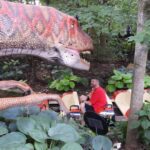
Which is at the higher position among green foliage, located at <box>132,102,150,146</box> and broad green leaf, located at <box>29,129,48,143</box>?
broad green leaf, located at <box>29,129,48,143</box>

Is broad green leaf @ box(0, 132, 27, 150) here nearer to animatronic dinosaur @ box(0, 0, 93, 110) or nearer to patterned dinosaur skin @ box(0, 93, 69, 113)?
patterned dinosaur skin @ box(0, 93, 69, 113)

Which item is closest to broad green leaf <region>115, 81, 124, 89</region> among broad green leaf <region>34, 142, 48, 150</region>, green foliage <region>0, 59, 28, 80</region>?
green foliage <region>0, 59, 28, 80</region>

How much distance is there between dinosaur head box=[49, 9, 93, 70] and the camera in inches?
191

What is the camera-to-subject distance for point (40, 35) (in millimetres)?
4645

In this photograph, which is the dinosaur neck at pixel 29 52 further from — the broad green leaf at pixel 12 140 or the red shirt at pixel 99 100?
the broad green leaf at pixel 12 140

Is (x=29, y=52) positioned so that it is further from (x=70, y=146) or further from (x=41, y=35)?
(x=70, y=146)

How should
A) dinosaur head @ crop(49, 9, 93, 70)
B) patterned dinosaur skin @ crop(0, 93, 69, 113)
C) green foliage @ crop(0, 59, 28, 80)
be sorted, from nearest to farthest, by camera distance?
patterned dinosaur skin @ crop(0, 93, 69, 113) < dinosaur head @ crop(49, 9, 93, 70) < green foliage @ crop(0, 59, 28, 80)

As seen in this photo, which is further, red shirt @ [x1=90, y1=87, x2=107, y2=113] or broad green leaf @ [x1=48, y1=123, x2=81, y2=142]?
red shirt @ [x1=90, y1=87, x2=107, y2=113]

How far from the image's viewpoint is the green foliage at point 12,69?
820cm

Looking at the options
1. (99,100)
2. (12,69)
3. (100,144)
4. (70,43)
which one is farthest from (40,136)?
(12,69)

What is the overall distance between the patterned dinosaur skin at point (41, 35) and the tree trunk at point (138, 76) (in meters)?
1.23

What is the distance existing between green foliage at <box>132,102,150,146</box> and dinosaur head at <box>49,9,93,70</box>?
4.51 feet

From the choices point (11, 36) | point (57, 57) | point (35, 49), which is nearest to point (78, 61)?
point (57, 57)

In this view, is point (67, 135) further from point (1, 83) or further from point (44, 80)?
point (44, 80)
